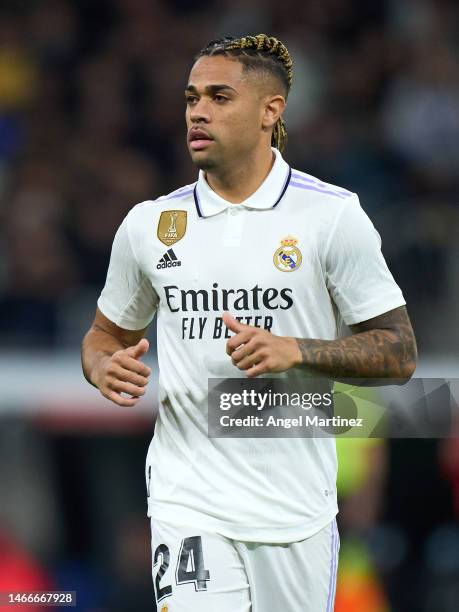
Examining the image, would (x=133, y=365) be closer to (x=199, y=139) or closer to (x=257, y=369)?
(x=257, y=369)

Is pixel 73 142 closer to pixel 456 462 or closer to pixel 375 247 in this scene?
pixel 456 462

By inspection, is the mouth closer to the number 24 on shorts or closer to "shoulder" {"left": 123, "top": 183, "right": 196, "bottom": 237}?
"shoulder" {"left": 123, "top": 183, "right": 196, "bottom": 237}

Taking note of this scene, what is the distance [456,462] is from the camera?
6.58 metres

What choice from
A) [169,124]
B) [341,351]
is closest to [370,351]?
[341,351]

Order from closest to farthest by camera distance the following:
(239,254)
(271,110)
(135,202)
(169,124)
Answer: (239,254) → (271,110) → (135,202) → (169,124)

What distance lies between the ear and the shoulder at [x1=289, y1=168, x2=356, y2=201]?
0.18 m

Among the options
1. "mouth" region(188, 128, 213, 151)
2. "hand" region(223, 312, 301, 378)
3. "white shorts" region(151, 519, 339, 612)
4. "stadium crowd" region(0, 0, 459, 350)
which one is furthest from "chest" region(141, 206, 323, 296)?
"stadium crowd" region(0, 0, 459, 350)

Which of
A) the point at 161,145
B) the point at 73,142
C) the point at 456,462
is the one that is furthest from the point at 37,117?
the point at 456,462

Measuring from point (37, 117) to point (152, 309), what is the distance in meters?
5.75

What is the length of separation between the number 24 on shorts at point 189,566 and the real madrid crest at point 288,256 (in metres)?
0.85

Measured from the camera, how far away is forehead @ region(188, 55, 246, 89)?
3832 mm

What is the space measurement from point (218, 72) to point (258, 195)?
1.33 feet

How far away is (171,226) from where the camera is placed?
12.7 ft

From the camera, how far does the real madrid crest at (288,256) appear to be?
3.70 meters
